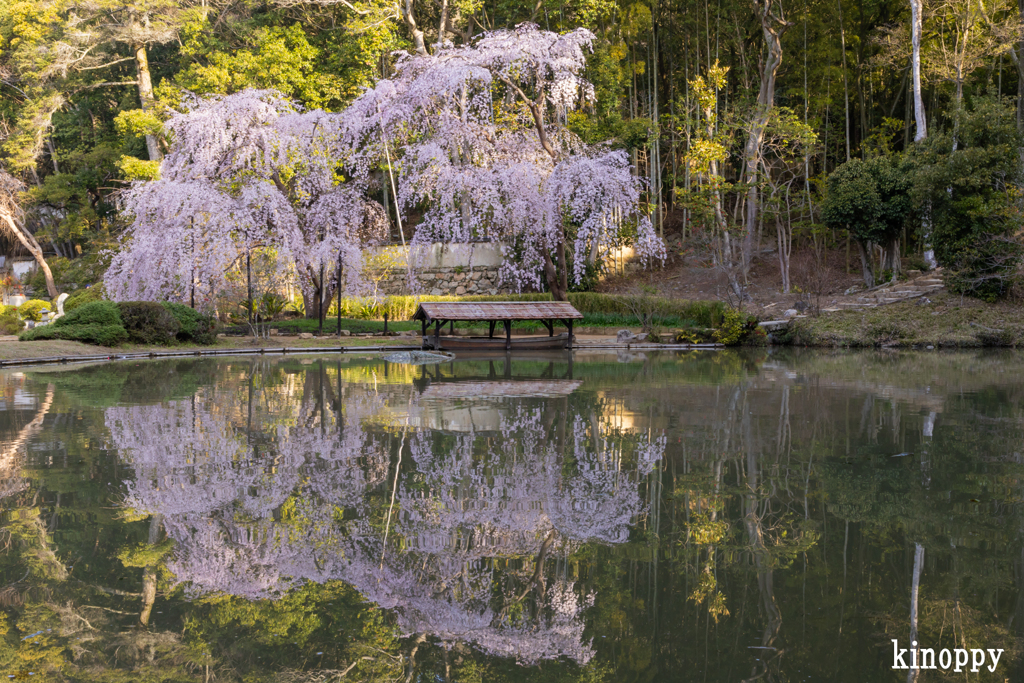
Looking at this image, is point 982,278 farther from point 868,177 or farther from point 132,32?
point 132,32

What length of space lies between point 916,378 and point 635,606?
10868 millimetres

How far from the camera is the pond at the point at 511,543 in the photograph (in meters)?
3.60

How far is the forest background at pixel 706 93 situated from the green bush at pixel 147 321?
7258 millimetres

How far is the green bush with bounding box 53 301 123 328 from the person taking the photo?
18.5 metres

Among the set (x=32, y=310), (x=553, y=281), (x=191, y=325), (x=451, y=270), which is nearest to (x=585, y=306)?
(x=553, y=281)

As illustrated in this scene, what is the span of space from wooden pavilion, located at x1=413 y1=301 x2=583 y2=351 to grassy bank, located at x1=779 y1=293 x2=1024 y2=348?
617cm

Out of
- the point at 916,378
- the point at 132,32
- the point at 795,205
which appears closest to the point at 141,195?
the point at 132,32

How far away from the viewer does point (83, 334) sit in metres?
18.2

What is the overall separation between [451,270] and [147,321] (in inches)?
423

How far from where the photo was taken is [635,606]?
406cm

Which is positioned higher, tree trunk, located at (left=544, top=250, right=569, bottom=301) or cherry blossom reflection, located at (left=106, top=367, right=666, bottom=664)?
tree trunk, located at (left=544, top=250, right=569, bottom=301)

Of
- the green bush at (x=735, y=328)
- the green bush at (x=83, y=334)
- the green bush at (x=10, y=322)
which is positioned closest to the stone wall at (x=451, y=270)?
the green bush at (x=735, y=328)

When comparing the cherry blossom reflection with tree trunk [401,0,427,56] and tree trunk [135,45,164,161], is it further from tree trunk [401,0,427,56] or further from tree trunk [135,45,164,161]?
tree trunk [135,45,164,161]

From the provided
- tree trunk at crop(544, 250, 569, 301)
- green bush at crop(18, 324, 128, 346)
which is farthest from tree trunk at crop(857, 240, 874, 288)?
green bush at crop(18, 324, 128, 346)
